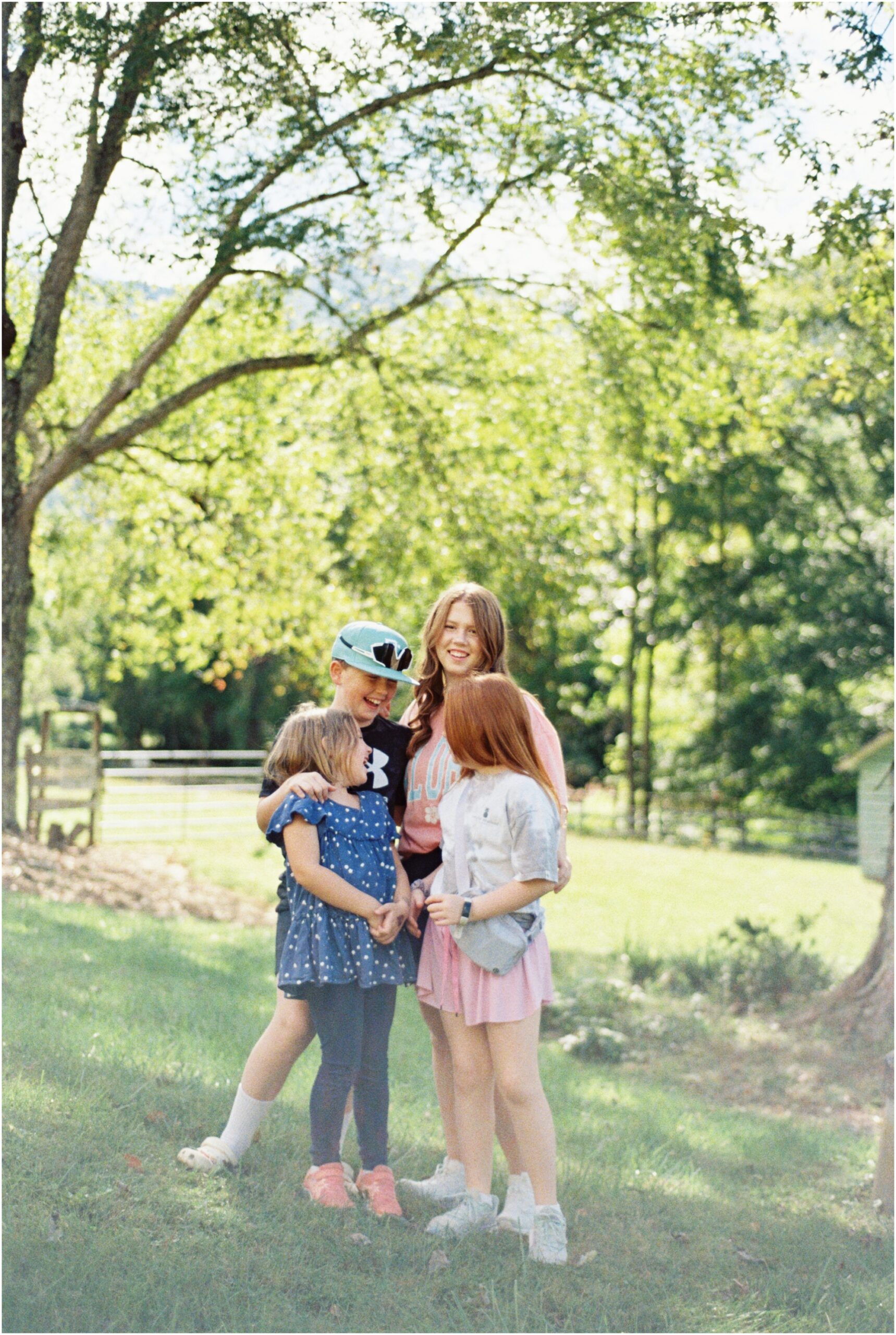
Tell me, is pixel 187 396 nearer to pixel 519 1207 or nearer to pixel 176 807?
pixel 519 1207

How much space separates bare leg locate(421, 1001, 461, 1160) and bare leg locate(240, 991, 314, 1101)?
39 cm

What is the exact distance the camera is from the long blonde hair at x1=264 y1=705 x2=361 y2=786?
3674 millimetres

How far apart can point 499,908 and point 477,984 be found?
0.28 metres

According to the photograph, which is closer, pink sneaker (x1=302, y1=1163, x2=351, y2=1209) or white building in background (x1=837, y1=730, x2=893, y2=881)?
pink sneaker (x1=302, y1=1163, x2=351, y2=1209)

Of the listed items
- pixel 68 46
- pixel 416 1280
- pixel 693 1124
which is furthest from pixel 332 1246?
pixel 68 46

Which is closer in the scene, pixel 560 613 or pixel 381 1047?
pixel 381 1047

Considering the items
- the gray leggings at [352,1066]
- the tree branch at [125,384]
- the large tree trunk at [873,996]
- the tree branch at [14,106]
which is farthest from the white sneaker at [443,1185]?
the tree branch at [125,384]

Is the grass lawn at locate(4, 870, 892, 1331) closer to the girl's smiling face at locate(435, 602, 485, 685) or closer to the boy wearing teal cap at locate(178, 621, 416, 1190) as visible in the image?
the boy wearing teal cap at locate(178, 621, 416, 1190)

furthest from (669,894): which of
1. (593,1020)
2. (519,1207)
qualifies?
(519,1207)

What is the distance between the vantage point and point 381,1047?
377 cm

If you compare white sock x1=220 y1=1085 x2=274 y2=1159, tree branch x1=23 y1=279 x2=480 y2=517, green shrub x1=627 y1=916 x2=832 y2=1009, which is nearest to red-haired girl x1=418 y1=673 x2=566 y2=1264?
white sock x1=220 y1=1085 x2=274 y2=1159

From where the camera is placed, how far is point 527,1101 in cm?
364

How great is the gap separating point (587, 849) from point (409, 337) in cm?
1350

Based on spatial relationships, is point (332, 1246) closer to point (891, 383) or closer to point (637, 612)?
point (891, 383)
